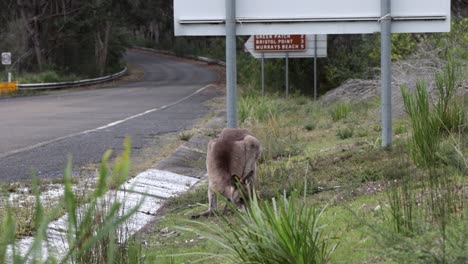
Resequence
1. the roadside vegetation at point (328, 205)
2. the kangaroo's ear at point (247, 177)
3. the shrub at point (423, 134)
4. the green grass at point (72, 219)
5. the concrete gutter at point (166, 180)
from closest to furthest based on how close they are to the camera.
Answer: the green grass at point (72, 219)
the roadside vegetation at point (328, 205)
the kangaroo's ear at point (247, 177)
the shrub at point (423, 134)
the concrete gutter at point (166, 180)

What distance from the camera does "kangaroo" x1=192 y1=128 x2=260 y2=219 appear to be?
24.9 feet

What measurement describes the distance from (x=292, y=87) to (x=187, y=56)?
50105 mm

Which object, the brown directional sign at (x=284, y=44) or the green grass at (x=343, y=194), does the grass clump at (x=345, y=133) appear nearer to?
the green grass at (x=343, y=194)

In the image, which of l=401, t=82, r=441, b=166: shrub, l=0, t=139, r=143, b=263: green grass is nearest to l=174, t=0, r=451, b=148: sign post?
l=401, t=82, r=441, b=166: shrub

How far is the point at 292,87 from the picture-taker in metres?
34.0

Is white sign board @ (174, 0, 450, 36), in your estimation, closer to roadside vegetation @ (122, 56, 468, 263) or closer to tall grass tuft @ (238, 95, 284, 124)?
roadside vegetation @ (122, 56, 468, 263)

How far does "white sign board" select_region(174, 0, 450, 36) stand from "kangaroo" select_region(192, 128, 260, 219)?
2.34 m

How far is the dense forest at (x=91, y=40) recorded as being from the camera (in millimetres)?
32656

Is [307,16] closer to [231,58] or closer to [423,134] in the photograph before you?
[231,58]

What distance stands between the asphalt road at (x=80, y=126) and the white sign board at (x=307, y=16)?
2.56 m

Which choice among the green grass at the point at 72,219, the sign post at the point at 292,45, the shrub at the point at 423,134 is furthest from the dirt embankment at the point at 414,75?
the sign post at the point at 292,45

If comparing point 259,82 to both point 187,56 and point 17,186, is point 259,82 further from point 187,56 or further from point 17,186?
point 187,56

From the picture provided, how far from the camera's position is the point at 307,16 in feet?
33.5

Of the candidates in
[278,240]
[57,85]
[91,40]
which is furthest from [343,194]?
[91,40]
